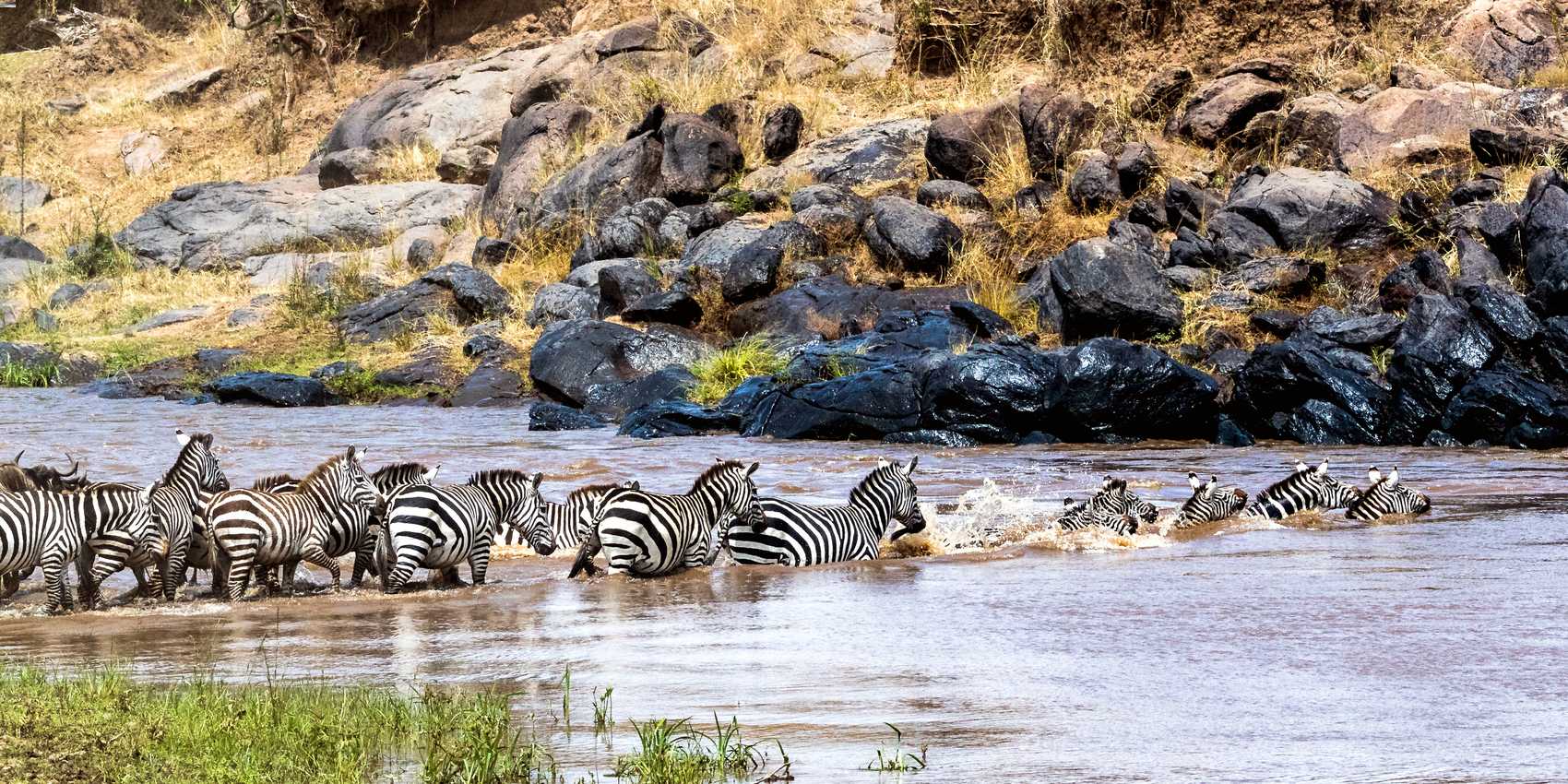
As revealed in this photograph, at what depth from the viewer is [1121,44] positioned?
1103 inches

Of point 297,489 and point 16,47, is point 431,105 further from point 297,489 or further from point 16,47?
point 297,489

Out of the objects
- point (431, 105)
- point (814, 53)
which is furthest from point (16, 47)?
point (814, 53)

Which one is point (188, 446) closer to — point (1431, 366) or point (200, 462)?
point (200, 462)

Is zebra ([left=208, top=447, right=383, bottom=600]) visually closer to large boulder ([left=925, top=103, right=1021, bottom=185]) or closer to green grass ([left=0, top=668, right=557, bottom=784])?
green grass ([left=0, top=668, right=557, bottom=784])

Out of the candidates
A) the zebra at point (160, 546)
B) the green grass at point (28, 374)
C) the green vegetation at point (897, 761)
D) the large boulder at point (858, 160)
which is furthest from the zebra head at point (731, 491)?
the green grass at point (28, 374)

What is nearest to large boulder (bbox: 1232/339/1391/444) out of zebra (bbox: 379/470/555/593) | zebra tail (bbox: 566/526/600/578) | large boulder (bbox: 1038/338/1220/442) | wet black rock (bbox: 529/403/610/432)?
large boulder (bbox: 1038/338/1220/442)

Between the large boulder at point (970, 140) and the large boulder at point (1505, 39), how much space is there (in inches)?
261

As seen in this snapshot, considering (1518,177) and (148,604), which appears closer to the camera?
(148,604)

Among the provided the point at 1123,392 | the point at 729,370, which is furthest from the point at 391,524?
the point at 729,370

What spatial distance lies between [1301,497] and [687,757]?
7707 millimetres

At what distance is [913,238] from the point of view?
23.4 metres

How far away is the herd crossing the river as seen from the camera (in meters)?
7.98

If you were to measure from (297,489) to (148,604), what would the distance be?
0.96m

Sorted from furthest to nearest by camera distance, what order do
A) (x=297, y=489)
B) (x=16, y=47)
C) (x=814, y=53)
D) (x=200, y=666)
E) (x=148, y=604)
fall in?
(x=16, y=47) < (x=814, y=53) < (x=297, y=489) < (x=148, y=604) < (x=200, y=666)
